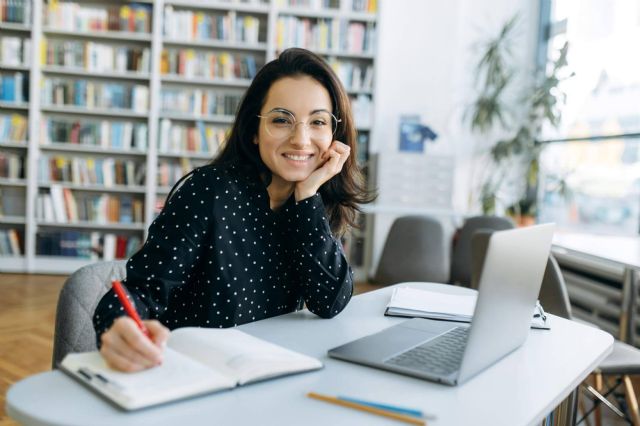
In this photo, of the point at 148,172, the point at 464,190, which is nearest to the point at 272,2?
the point at 148,172

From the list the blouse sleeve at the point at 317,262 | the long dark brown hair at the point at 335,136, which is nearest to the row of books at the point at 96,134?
the long dark brown hair at the point at 335,136

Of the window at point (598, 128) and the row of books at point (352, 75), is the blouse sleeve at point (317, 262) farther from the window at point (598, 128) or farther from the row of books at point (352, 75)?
the row of books at point (352, 75)

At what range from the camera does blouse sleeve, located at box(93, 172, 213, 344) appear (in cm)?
118

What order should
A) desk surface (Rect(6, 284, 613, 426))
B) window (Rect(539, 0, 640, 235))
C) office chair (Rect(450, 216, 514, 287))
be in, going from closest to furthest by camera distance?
desk surface (Rect(6, 284, 613, 426))
office chair (Rect(450, 216, 514, 287))
window (Rect(539, 0, 640, 235))

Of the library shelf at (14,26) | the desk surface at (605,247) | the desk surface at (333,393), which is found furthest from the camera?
the library shelf at (14,26)

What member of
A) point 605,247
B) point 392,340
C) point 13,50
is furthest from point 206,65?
point 392,340

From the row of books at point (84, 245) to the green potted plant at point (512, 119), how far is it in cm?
329

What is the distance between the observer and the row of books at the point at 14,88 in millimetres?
4965

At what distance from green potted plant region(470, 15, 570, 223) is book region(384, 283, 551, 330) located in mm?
3633

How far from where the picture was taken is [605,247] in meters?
3.03

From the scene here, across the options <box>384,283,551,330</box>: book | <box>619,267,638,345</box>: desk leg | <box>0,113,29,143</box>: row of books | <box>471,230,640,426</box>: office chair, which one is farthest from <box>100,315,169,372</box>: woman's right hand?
<box>0,113,29,143</box>: row of books

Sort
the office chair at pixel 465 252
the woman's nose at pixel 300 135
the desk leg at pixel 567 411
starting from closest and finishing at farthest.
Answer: the desk leg at pixel 567 411 → the woman's nose at pixel 300 135 → the office chair at pixel 465 252

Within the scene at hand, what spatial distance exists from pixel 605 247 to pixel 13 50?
15.7 feet

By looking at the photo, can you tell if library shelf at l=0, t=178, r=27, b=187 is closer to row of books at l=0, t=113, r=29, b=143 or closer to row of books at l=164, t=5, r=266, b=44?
row of books at l=0, t=113, r=29, b=143
